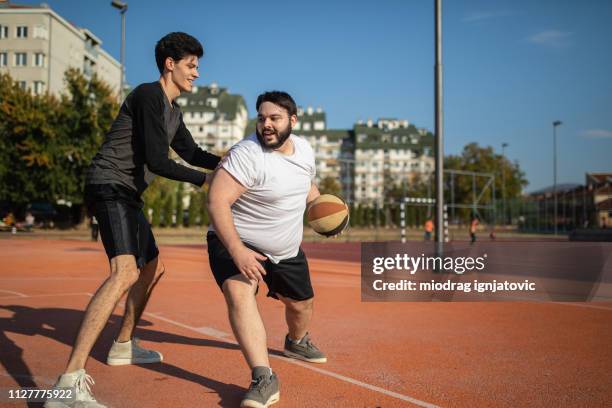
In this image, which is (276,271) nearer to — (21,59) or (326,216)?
(326,216)

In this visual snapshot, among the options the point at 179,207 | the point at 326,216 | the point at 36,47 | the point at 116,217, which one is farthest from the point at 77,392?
the point at 36,47

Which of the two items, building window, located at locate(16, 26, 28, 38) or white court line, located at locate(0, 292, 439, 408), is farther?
building window, located at locate(16, 26, 28, 38)

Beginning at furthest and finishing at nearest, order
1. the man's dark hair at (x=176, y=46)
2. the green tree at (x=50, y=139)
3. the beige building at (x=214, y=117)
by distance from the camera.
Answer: the beige building at (x=214, y=117), the green tree at (x=50, y=139), the man's dark hair at (x=176, y=46)

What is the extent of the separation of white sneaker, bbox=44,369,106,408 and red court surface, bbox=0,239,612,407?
0.87 ft

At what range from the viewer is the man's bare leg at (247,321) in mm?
3633

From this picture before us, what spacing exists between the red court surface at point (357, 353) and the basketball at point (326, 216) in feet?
3.53

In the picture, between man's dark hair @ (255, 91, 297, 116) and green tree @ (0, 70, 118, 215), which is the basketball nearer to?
man's dark hair @ (255, 91, 297, 116)

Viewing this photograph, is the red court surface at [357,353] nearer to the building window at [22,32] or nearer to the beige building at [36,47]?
the beige building at [36,47]

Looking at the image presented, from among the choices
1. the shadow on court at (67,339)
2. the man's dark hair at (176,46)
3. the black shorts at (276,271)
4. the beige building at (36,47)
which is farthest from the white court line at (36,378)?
the beige building at (36,47)

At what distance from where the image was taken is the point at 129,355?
15.2 feet

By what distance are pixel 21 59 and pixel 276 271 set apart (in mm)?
74089

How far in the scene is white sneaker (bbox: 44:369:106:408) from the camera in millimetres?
3340

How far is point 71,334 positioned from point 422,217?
208ft

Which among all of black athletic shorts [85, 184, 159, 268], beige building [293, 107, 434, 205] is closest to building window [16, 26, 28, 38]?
beige building [293, 107, 434, 205]
